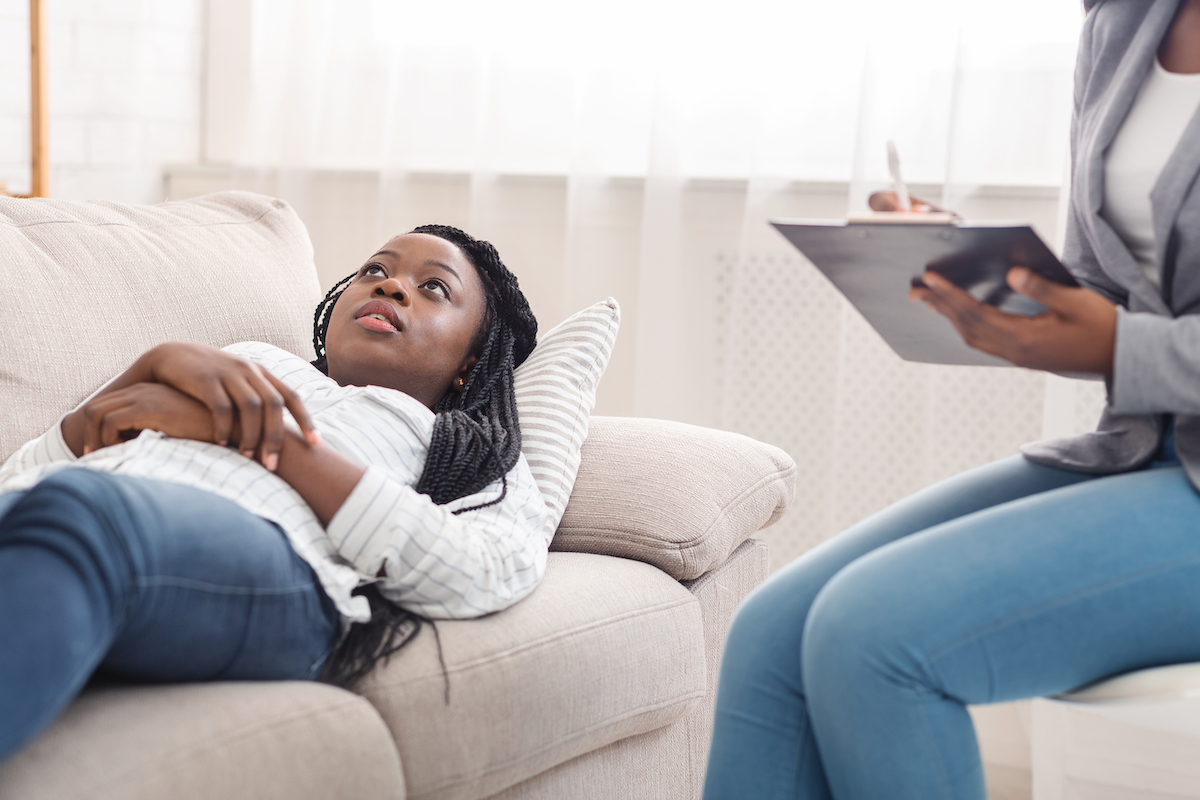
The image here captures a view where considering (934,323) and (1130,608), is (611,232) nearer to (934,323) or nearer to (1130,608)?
(934,323)

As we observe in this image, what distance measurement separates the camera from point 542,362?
140 cm

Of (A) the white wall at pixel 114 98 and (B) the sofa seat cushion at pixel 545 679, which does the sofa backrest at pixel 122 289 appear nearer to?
(B) the sofa seat cushion at pixel 545 679

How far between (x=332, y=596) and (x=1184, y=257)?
0.76 meters

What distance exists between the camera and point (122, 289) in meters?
1.33

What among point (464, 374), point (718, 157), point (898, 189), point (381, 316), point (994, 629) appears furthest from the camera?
point (718, 157)

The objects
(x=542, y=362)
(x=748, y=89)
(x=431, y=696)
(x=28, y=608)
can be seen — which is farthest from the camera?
(x=748, y=89)

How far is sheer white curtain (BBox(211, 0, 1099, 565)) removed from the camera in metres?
1.97

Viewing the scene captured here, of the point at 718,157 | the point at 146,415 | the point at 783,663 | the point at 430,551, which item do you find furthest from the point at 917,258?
the point at 718,157

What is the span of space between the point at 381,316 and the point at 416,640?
1.42 feet

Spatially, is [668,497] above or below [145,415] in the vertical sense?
below

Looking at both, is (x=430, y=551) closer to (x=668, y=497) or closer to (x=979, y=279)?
(x=668, y=497)

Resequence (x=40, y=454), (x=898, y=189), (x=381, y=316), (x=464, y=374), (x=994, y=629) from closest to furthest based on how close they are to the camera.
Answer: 1. (x=994, y=629)
2. (x=898, y=189)
3. (x=40, y=454)
4. (x=381, y=316)
5. (x=464, y=374)

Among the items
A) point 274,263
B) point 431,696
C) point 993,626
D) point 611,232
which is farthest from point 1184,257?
point 611,232

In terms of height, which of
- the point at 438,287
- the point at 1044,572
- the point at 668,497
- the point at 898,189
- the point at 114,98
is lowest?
the point at 668,497
